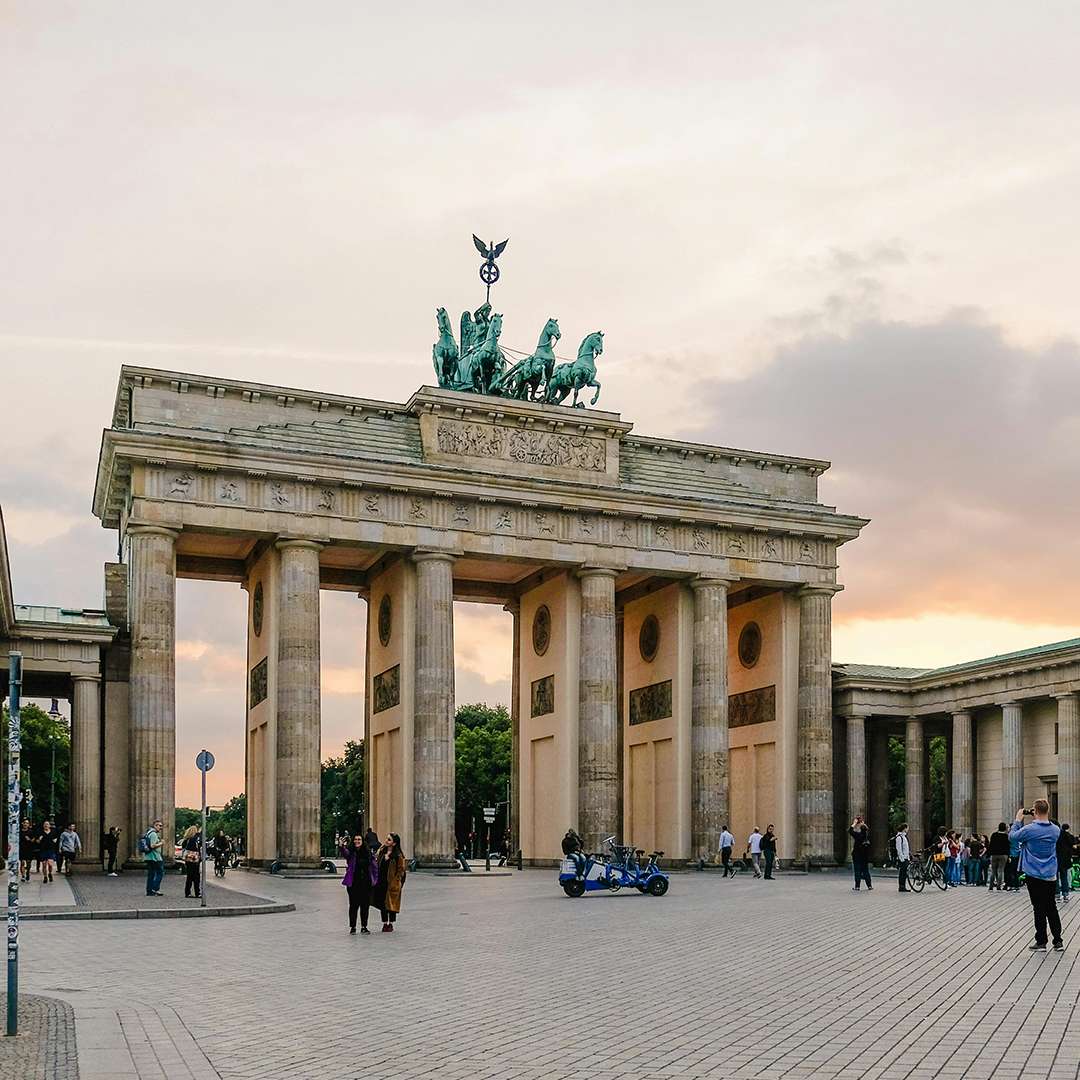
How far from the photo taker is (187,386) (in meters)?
53.4

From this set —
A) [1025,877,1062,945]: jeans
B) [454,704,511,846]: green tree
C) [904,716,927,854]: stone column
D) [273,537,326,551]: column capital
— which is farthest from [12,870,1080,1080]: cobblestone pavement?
[454,704,511,846]: green tree

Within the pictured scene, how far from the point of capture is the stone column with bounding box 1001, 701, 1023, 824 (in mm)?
60406

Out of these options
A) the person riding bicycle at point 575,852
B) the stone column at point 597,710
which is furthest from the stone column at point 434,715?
the person riding bicycle at point 575,852

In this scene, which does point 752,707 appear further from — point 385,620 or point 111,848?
point 111,848

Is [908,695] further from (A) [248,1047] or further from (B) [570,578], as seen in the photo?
(A) [248,1047]

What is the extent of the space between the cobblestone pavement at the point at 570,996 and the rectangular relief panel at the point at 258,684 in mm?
A: 28940

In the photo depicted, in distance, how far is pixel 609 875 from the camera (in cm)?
3594

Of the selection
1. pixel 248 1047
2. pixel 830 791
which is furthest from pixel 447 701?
pixel 248 1047

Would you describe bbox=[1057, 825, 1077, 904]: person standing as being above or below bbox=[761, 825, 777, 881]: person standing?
above

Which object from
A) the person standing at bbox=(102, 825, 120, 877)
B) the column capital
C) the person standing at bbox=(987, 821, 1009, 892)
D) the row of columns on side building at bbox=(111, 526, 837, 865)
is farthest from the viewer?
the column capital

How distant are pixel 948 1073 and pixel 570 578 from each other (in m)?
49.3

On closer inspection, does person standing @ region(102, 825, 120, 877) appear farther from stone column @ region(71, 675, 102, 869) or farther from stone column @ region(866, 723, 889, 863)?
stone column @ region(866, 723, 889, 863)

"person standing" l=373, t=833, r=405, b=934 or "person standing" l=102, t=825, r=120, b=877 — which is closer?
"person standing" l=373, t=833, r=405, b=934

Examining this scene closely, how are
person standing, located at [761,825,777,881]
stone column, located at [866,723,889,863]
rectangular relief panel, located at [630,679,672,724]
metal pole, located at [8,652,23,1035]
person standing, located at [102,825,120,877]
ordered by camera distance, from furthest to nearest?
stone column, located at [866,723,889,863]
rectangular relief panel, located at [630,679,672,724]
person standing, located at [102,825,120,877]
person standing, located at [761,825,777,881]
metal pole, located at [8,652,23,1035]
